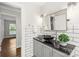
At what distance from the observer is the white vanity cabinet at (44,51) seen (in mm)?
1234

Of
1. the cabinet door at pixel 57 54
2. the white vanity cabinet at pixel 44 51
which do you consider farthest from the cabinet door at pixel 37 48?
the cabinet door at pixel 57 54

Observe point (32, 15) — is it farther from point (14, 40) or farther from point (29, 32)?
point (14, 40)

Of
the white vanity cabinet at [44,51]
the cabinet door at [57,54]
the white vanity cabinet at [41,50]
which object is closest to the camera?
the cabinet door at [57,54]

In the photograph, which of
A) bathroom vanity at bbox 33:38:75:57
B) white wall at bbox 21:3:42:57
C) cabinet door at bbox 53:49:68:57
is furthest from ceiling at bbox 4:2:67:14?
cabinet door at bbox 53:49:68:57

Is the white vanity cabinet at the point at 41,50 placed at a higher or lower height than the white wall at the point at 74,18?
lower

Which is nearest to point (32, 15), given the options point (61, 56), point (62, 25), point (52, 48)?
point (62, 25)

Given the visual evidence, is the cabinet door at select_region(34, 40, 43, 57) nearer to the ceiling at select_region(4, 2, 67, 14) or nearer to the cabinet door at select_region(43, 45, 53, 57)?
the cabinet door at select_region(43, 45, 53, 57)

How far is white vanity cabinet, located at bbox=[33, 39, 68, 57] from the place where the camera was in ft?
4.05

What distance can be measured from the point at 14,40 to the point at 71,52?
1070 millimetres

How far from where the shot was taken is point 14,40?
5.43 ft

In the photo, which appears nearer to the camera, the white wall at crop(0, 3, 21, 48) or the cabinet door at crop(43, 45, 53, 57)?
the cabinet door at crop(43, 45, 53, 57)

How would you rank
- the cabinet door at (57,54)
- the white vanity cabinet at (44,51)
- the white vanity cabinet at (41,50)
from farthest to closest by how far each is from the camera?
the white vanity cabinet at (41,50), the white vanity cabinet at (44,51), the cabinet door at (57,54)

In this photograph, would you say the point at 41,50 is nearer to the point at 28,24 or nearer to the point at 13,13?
the point at 28,24

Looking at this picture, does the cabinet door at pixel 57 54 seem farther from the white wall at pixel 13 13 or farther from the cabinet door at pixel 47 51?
the white wall at pixel 13 13
